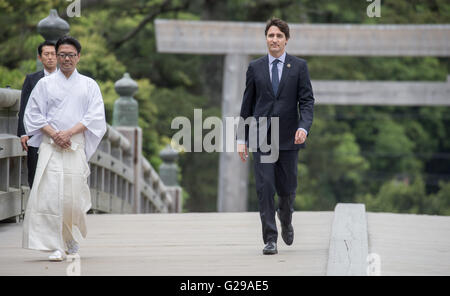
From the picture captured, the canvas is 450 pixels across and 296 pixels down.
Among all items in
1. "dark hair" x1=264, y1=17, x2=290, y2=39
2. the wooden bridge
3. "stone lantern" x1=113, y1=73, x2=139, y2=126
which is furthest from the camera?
"stone lantern" x1=113, y1=73, x2=139, y2=126

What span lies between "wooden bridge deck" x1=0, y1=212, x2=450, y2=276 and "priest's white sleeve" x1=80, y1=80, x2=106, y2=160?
83cm

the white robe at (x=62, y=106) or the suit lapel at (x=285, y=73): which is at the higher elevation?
the suit lapel at (x=285, y=73)

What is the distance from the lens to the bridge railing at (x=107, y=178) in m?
7.68

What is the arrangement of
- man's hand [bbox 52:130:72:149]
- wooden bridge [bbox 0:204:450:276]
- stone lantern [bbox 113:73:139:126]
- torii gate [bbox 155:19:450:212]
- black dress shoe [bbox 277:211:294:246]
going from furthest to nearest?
1. torii gate [bbox 155:19:450:212]
2. stone lantern [bbox 113:73:139:126]
3. black dress shoe [bbox 277:211:294:246]
4. man's hand [bbox 52:130:72:149]
5. wooden bridge [bbox 0:204:450:276]

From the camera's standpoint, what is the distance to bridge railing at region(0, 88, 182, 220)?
7.68m

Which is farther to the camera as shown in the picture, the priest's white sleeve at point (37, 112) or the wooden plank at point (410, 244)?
the priest's white sleeve at point (37, 112)

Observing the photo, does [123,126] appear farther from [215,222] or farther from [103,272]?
[103,272]

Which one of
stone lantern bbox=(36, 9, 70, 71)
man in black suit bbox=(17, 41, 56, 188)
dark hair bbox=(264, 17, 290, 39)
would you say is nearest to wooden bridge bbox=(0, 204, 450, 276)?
man in black suit bbox=(17, 41, 56, 188)

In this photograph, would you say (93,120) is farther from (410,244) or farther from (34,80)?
(410,244)

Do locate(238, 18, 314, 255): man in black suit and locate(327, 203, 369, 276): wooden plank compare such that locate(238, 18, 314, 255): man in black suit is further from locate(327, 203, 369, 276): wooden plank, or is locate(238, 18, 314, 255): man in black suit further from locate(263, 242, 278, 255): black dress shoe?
locate(327, 203, 369, 276): wooden plank

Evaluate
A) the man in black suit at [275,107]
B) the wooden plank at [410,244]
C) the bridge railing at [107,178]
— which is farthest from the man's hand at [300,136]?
the bridge railing at [107,178]

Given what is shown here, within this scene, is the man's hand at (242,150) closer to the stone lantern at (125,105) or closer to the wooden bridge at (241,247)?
the wooden bridge at (241,247)

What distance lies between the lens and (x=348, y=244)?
6016 millimetres

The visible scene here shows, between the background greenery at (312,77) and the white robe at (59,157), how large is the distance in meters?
7.41
